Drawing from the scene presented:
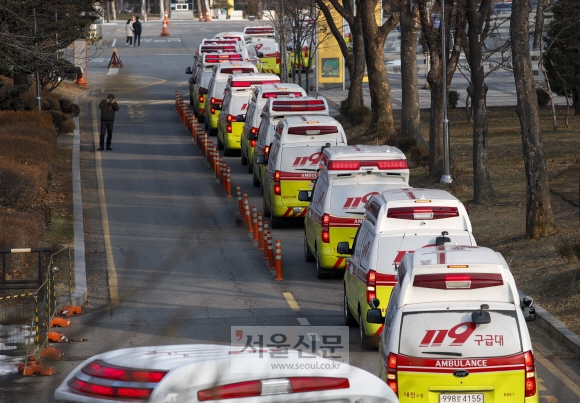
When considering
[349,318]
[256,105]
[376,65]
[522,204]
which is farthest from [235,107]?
[349,318]

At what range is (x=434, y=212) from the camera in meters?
14.0

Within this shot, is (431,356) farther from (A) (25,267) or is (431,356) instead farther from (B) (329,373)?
(A) (25,267)

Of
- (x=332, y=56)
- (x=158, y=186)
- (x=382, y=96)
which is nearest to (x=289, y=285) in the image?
(x=158, y=186)

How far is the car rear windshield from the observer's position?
17.3m

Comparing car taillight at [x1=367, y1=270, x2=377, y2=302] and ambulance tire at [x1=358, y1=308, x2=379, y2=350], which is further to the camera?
ambulance tire at [x1=358, y1=308, x2=379, y2=350]

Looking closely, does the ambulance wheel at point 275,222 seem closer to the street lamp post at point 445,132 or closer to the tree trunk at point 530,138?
the street lamp post at point 445,132

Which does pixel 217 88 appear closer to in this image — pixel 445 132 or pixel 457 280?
pixel 445 132

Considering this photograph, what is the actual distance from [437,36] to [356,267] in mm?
14816

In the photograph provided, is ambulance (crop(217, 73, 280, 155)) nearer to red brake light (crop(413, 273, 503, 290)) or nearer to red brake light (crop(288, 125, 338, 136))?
red brake light (crop(288, 125, 338, 136))

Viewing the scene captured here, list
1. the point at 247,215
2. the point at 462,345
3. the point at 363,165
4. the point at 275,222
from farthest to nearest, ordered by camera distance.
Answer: the point at 247,215, the point at 275,222, the point at 363,165, the point at 462,345

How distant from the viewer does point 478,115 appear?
23.6 m

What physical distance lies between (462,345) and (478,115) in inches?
586

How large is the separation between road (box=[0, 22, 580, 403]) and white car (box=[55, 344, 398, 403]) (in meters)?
0.51

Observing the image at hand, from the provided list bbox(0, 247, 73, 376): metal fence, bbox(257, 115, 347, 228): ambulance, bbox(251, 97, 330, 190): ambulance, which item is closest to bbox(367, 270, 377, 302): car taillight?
bbox(0, 247, 73, 376): metal fence
